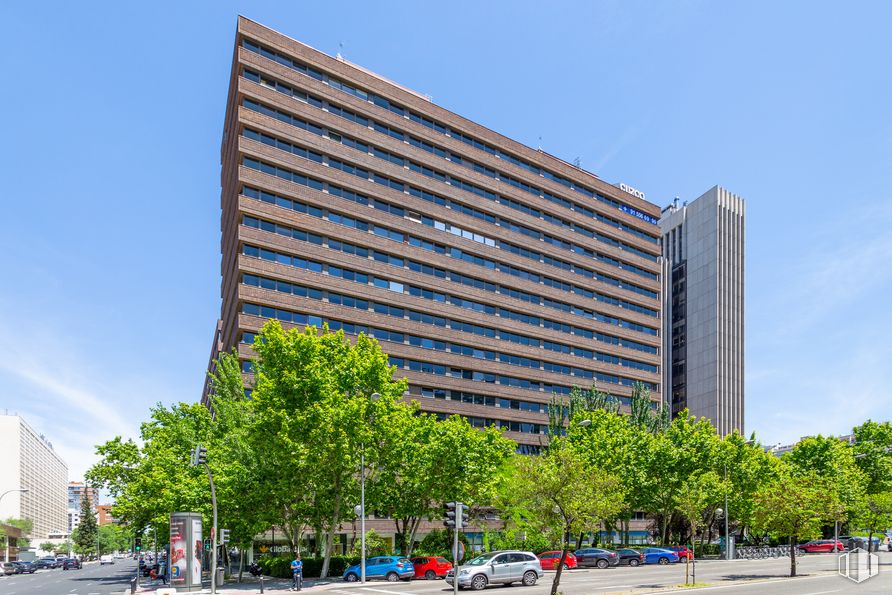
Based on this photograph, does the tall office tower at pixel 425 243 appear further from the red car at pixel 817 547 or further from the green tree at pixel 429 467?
the red car at pixel 817 547

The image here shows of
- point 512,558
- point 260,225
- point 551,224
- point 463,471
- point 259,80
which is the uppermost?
point 259,80

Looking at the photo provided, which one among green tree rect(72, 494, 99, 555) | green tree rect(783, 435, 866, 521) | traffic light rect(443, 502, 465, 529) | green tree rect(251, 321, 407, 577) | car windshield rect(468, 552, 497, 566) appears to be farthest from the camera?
green tree rect(72, 494, 99, 555)

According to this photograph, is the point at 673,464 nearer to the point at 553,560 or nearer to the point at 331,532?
the point at 553,560

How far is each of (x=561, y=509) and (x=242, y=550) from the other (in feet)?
84.9

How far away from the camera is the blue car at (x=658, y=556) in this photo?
52750mm

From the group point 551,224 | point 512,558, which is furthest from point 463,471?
point 551,224

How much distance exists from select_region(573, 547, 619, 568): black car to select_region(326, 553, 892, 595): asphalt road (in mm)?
6644

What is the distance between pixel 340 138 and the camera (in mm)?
67062

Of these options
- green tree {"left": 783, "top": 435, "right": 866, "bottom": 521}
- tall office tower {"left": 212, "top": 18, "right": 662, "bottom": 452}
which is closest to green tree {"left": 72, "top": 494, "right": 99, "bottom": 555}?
tall office tower {"left": 212, "top": 18, "right": 662, "bottom": 452}

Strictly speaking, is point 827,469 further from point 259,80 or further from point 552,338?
point 259,80

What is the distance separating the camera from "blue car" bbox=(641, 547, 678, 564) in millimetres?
52750

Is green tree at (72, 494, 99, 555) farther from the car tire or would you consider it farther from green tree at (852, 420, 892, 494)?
green tree at (852, 420, 892, 494)

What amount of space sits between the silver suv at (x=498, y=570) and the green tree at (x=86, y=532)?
140 metres

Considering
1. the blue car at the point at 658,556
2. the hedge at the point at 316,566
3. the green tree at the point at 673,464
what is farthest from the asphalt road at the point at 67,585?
the green tree at the point at 673,464
